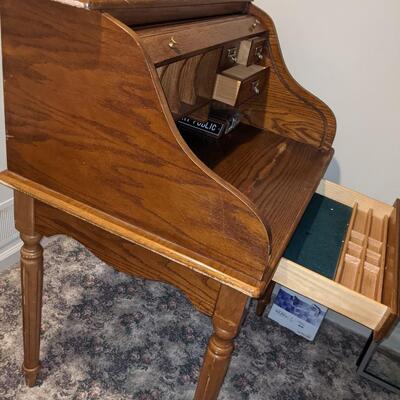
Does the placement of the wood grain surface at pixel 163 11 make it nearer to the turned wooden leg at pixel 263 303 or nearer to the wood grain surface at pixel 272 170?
the wood grain surface at pixel 272 170

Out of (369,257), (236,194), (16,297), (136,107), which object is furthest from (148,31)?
(16,297)

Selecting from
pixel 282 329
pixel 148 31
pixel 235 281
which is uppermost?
pixel 148 31

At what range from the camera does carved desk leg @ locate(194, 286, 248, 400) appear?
0.97 m

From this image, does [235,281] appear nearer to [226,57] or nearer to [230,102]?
[230,102]

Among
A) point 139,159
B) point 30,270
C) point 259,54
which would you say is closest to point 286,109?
point 259,54

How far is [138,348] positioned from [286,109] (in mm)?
1125

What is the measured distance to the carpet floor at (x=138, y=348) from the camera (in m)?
1.57

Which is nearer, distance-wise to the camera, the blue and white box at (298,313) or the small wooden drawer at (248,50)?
the small wooden drawer at (248,50)

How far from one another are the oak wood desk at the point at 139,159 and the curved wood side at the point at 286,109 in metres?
0.29

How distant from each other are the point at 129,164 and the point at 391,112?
1236mm

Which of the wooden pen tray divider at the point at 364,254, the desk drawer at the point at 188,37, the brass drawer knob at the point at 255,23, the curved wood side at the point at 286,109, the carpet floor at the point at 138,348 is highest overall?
the desk drawer at the point at 188,37

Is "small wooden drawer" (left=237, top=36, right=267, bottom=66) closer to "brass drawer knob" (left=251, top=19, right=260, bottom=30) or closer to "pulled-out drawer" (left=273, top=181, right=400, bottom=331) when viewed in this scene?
"brass drawer knob" (left=251, top=19, right=260, bottom=30)

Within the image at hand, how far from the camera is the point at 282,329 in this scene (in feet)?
6.58

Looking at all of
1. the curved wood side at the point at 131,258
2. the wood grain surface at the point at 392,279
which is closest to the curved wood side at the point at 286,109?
the wood grain surface at the point at 392,279
